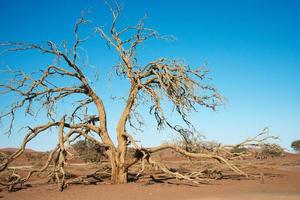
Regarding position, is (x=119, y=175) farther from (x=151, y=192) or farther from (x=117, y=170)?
(x=151, y=192)

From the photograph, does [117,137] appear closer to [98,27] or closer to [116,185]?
[116,185]

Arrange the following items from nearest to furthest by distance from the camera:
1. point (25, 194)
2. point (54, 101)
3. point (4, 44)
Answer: point (25, 194) < point (4, 44) < point (54, 101)

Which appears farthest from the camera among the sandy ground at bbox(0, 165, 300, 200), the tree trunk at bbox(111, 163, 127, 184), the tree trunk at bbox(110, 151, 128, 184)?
the tree trunk at bbox(111, 163, 127, 184)

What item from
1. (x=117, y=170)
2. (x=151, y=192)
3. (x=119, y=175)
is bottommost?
(x=151, y=192)

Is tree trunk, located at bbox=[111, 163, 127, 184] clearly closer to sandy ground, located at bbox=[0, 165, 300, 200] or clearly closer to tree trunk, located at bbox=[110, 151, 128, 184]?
tree trunk, located at bbox=[110, 151, 128, 184]

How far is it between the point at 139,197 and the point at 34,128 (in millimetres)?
5804

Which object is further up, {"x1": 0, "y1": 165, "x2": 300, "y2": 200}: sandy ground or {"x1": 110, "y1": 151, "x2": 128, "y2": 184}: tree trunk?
{"x1": 110, "y1": 151, "x2": 128, "y2": 184}: tree trunk

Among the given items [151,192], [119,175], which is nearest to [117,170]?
[119,175]

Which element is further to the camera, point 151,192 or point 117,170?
point 117,170

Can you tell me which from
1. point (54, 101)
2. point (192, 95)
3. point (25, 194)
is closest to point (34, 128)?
point (54, 101)

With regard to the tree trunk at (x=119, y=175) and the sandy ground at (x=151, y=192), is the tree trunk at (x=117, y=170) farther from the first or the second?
the sandy ground at (x=151, y=192)

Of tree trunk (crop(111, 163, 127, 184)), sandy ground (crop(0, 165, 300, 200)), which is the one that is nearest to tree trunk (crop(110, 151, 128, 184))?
tree trunk (crop(111, 163, 127, 184))

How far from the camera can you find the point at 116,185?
14.5 meters

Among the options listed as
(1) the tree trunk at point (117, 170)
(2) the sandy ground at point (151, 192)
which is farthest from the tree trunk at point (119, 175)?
(2) the sandy ground at point (151, 192)
